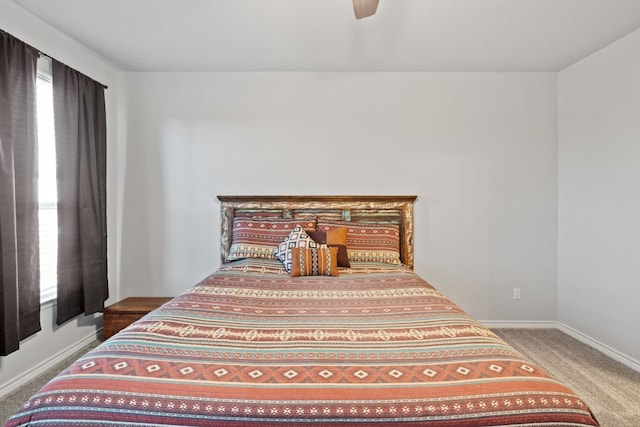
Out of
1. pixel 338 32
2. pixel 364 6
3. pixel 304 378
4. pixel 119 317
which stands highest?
pixel 338 32

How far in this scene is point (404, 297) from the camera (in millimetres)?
1900

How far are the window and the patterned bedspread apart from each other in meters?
1.59

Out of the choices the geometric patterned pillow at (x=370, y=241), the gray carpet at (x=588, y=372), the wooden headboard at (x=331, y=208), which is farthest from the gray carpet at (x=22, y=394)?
the gray carpet at (x=588, y=372)

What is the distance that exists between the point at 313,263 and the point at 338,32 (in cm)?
181

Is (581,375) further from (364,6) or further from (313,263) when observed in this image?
(364,6)

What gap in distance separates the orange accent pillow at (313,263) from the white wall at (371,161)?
3.01 feet

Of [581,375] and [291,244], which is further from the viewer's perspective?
[291,244]

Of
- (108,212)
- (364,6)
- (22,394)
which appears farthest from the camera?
(108,212)

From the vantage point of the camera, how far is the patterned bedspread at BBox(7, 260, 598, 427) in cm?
94

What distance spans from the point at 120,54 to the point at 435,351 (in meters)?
3.41

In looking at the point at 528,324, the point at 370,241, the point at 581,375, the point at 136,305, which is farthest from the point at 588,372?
the point at 136,305

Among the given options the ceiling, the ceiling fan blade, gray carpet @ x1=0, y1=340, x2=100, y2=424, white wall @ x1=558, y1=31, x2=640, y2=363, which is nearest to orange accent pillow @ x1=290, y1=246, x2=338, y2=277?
the ceiling fan blade

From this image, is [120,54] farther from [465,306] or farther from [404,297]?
[465,306]

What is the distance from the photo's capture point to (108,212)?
318 cm
